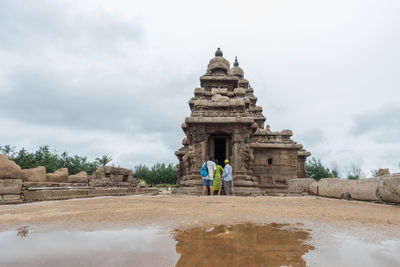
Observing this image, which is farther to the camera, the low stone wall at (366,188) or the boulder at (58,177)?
the boulder at (58,177)

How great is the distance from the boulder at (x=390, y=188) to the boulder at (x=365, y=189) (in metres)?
0.18

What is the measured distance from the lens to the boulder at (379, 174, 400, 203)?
15.0 ft

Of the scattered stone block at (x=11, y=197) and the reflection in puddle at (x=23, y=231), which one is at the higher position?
the reflection in puddle at (x=23, y=231)

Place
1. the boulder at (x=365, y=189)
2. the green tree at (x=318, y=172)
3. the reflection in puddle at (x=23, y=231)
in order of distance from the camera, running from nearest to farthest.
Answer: the reflection in puddle at (x=23, y=231), the boulder at (x=365, y=189), the green tree at (x=318, y=172)

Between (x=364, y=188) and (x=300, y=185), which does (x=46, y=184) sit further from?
(x=364, y=188)

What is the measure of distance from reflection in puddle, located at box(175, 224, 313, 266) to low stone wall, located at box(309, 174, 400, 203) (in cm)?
374

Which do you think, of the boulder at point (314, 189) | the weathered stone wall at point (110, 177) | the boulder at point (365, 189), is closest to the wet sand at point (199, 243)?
the boulder at point (365, 189)

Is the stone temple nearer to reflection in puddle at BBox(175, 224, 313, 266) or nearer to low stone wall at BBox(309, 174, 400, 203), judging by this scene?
low stone wall at BBox(309, 174, 400, 203)

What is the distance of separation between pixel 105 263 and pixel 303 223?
6.69 ft

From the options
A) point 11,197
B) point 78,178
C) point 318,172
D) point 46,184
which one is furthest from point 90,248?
point 318,172

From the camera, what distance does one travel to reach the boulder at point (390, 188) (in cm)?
459

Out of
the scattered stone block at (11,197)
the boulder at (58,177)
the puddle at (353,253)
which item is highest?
the boulder at (58,177)

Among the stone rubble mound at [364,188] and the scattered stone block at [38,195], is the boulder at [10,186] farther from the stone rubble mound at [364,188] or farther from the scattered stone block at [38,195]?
the stone rubble mound at [364,188]

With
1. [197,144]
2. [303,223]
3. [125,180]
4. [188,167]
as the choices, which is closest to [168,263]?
[303,223]
